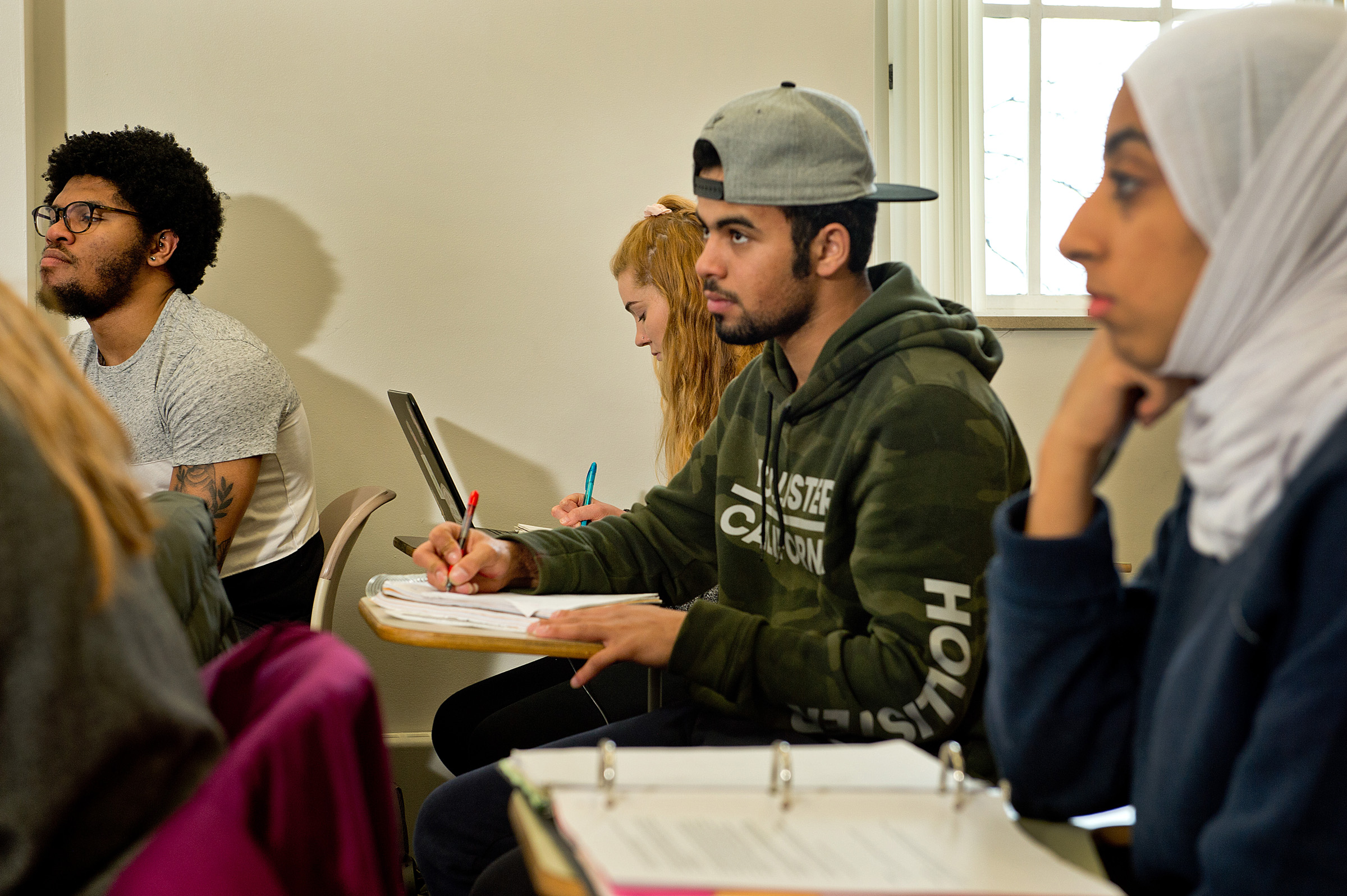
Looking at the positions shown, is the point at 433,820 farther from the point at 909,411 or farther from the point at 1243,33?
the point at 1243,33

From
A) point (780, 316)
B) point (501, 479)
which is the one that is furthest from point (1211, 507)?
point (501, 479)

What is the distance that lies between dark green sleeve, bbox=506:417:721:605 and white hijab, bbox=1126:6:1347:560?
3.45 ft

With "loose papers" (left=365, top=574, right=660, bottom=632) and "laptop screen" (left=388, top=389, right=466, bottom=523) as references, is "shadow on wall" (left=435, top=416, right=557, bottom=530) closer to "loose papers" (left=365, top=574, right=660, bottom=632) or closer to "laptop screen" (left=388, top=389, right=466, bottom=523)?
"laptop screen" (left=388, top=389, right=466, bottom=523)

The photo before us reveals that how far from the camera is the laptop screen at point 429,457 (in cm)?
229

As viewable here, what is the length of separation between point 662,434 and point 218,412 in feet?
3.43

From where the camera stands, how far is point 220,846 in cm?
65

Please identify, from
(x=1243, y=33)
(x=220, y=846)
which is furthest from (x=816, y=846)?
(x=1243, y=33)

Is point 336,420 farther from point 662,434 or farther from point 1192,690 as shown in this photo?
point 1192,690

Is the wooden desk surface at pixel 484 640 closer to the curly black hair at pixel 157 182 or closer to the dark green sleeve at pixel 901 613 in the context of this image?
the dark green sleeve at pixel 901 613

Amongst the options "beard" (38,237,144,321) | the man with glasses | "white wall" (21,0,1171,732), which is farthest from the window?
"beard" (38,237,144,321)

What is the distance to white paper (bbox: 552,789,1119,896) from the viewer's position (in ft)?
2.00

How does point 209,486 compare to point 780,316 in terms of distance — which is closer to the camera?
point 780,316

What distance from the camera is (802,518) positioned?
57.2 inches

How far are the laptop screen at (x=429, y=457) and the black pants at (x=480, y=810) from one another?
78cm
